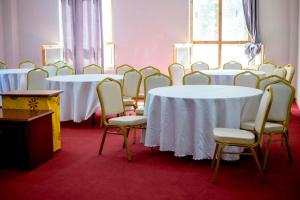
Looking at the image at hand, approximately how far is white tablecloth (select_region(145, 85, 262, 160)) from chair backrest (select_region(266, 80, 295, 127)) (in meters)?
0.20

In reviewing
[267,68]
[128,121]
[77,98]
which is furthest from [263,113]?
[267,68]

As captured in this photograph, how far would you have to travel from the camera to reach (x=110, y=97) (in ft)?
16.7

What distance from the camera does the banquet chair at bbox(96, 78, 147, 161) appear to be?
4770 mm

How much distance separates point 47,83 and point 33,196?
137 inches

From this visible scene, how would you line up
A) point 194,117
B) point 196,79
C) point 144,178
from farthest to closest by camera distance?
point 196,79 → point 194,117 → point 144,178

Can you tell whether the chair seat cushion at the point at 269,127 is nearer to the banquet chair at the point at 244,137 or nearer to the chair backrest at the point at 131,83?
the banquet chair at the point at 244,137

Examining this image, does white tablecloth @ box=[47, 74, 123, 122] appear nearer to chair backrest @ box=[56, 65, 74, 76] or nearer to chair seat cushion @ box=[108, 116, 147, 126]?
chair backrest @ box=[56, 65, 74, 76]

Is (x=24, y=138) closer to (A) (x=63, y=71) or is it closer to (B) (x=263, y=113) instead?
(B) (x=263, y=113)

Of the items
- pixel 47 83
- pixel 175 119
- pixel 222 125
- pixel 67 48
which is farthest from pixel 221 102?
pixel 67 48

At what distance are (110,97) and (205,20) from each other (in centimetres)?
553

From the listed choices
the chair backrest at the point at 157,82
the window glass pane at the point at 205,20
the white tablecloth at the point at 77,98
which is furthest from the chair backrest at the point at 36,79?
the window glass pane at the point at 205,20

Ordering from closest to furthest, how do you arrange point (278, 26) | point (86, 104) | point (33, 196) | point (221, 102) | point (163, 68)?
point (33, 196), point (221, 102), point (86, 104), point (278, 26), point (163, 68)

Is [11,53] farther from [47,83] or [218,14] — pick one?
[218,14]

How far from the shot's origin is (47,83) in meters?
6.89
